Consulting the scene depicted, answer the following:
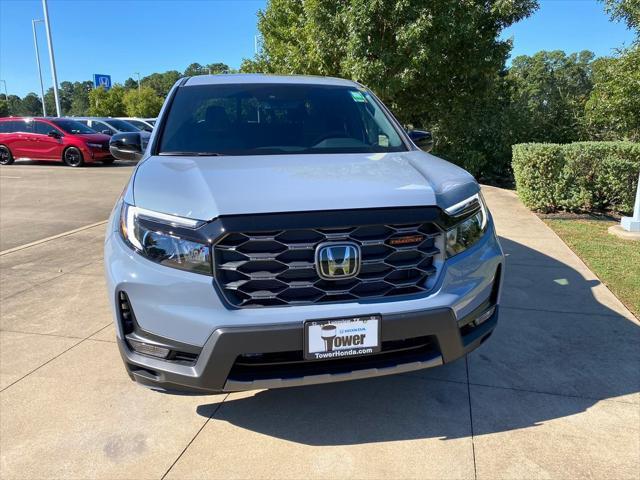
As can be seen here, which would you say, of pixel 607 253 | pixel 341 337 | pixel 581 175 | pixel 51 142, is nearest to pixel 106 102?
pixel 51 142

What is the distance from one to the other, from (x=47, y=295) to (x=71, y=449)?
→ 95.6 inches

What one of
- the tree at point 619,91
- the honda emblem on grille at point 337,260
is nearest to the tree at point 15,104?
the tree at point 619,91

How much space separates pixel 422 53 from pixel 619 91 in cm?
407

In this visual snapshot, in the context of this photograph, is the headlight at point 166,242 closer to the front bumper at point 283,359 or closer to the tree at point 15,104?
the front bumper at point 283,359

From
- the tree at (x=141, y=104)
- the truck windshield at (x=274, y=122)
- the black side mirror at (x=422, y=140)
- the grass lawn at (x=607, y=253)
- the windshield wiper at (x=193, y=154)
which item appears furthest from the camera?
the tree at (x=141, y=104)

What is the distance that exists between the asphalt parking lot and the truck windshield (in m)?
1.52

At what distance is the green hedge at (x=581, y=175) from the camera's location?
24.4 ft

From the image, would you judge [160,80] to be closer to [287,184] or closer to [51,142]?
[51,142]

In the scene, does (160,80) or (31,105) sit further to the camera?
(31,105)

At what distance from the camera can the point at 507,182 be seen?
12039mm

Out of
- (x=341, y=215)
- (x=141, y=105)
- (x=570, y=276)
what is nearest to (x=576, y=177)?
(x=570, y=276)

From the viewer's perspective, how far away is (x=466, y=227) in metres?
2.50

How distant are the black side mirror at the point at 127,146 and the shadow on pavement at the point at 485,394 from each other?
1922 millimetres

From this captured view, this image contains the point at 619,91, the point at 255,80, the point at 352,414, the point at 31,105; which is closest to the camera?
the point at 352,414
